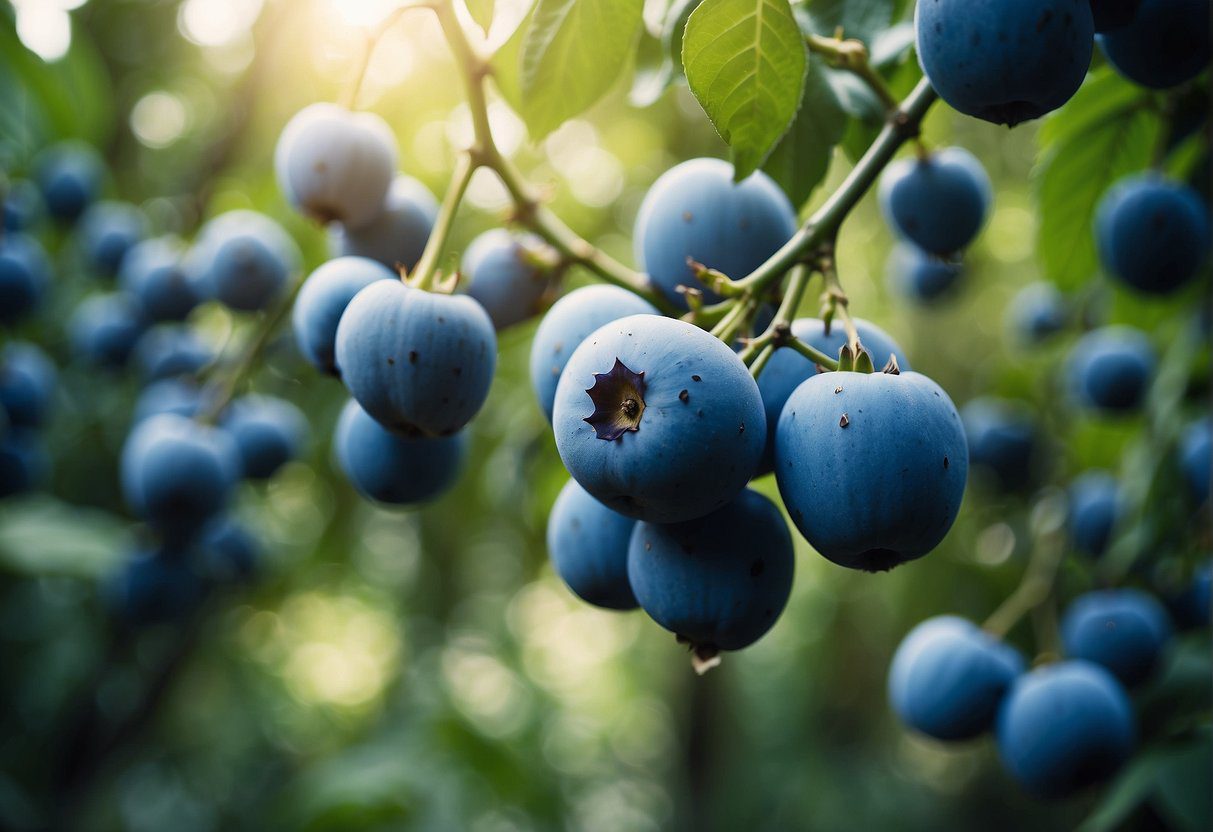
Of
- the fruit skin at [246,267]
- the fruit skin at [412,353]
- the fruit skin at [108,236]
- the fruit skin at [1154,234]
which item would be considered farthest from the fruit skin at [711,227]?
the fruit skin at [108,236]

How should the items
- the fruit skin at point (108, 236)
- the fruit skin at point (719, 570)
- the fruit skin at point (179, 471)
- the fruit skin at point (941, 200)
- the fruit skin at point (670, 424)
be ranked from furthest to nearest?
the fruit skin at point (108, 236)
the fruit skin at point (179, 471)
the fruit skin at point (941, 200)
the fruit skin at point (719, 570)
the fruit skin at point (670, 424)

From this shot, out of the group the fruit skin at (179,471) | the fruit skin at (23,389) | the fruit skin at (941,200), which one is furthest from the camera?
the fruit skin at (23,389)

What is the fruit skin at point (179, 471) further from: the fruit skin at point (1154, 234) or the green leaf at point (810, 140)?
the fruit skin at point (1154, 234)

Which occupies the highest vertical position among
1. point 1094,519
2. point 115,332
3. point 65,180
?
point 65,180

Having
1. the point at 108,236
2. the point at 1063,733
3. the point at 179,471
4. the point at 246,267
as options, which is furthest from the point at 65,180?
the point at 1063,733

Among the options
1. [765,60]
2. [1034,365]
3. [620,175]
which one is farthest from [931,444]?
[620,175]

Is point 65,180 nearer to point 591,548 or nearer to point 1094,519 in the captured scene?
point 591,548

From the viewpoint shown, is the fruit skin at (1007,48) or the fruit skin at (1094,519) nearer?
the fruit skin at (1007,48)
